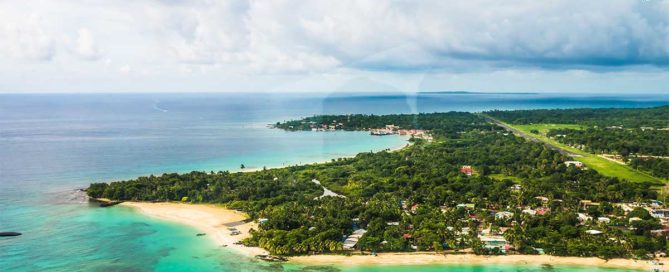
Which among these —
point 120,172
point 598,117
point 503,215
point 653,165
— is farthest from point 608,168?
point 598,117

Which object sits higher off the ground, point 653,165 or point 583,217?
point 653,165

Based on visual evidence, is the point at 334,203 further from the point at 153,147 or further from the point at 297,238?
the point at 153,147

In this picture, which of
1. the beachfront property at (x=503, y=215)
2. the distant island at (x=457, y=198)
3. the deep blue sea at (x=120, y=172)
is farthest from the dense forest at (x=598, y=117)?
the beachfront property at (x=503, y=215)

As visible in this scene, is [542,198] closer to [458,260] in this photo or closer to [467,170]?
[467,170]

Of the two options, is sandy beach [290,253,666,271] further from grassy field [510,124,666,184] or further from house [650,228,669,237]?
grassy field [510,124,666,184]

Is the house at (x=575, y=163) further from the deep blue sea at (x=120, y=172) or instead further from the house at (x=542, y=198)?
the deep blue sea at (x=120, y=172)

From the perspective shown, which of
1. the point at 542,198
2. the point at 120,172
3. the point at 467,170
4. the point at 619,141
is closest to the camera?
the point at 542,198
